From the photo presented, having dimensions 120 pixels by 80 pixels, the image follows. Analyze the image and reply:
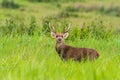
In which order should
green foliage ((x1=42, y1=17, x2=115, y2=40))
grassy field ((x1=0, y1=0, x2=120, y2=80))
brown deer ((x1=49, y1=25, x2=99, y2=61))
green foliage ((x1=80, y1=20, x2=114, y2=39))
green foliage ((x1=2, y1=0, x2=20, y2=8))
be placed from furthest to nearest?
1. green foliage ((x1=2, y1=0, x2=20, y2=8))
2. green foliage ((x1=80, y1=20, x2=114, y2=39))
3. green foliage ((x1=42, y1=17, x2=115, y2=40))
4. brown deer ((x1=49, y1=25, x2=99, y2=61))
5. grassy field ((x1=0, y1=0, x2=120, y2=80))

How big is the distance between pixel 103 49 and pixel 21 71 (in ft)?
25.0

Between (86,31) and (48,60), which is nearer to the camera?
(48,60)

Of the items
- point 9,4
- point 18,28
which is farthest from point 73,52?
point 9,4

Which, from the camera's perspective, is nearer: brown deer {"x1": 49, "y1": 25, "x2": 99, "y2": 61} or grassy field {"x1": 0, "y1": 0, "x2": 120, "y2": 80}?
grassy field {"x1": 0, "y1": 0, "x2": 120, "y2": 80}

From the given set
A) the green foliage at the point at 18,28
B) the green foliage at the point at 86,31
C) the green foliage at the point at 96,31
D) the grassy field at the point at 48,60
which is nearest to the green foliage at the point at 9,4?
the grassy field at the point at 48,60

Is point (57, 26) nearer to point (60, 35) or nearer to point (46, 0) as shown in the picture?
point (60, 35)

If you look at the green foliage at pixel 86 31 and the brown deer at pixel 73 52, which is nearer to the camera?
the brown deer at pixel 73 52

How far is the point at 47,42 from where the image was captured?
1172 cm

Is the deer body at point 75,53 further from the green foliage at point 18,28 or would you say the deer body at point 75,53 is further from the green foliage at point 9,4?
the green foliage at point 9,4

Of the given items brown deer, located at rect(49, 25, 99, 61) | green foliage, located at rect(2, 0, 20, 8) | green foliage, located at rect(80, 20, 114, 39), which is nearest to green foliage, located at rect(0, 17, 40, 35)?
green foliage, located at rect(80, 20, 114, 39)

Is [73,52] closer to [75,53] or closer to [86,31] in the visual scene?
[75,53]

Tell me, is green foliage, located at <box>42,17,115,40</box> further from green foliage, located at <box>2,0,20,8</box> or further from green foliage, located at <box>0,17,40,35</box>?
green foliage, located at <box>2,0,20,8</box>

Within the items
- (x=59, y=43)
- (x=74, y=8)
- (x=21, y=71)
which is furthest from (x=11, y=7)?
(x=21, y=71)

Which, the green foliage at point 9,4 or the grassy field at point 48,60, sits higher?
the grassy field at point 48,60
